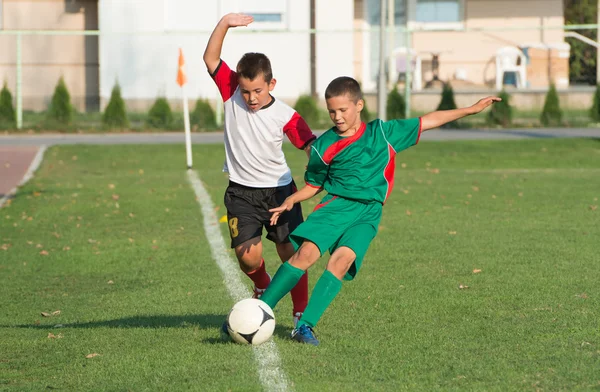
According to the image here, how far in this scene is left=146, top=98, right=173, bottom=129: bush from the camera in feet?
88.2

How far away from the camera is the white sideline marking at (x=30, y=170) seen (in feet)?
50.3

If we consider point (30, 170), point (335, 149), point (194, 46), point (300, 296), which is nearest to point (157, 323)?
point (300, 296)

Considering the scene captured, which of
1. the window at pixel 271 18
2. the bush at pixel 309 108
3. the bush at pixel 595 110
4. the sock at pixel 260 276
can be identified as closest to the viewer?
the sock at pixel 260 276

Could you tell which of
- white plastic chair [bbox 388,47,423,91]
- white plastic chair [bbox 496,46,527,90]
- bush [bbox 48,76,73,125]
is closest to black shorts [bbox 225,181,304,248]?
bush [bbox 48,76,73,125]

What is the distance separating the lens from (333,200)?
5.96 meters

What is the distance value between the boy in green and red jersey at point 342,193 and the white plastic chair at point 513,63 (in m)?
26.7

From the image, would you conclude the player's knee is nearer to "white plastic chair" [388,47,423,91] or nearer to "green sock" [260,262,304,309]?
"green sock" [260,262,304,309]

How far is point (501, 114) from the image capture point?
26984 millimetres

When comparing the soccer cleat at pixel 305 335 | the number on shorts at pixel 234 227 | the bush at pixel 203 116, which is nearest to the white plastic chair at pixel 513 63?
the bush at pixel 203 116

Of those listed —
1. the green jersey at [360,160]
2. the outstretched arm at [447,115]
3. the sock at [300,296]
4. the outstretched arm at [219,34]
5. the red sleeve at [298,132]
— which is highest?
the outstretched arm at [219,34]

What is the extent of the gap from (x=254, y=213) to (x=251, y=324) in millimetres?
959

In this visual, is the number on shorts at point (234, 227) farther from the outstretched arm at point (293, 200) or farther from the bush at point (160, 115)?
the bush at point (160, 115)

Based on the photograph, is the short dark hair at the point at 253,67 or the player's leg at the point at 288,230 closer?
the short dark hair at the point at 253,67

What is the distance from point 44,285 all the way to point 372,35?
25291mm
